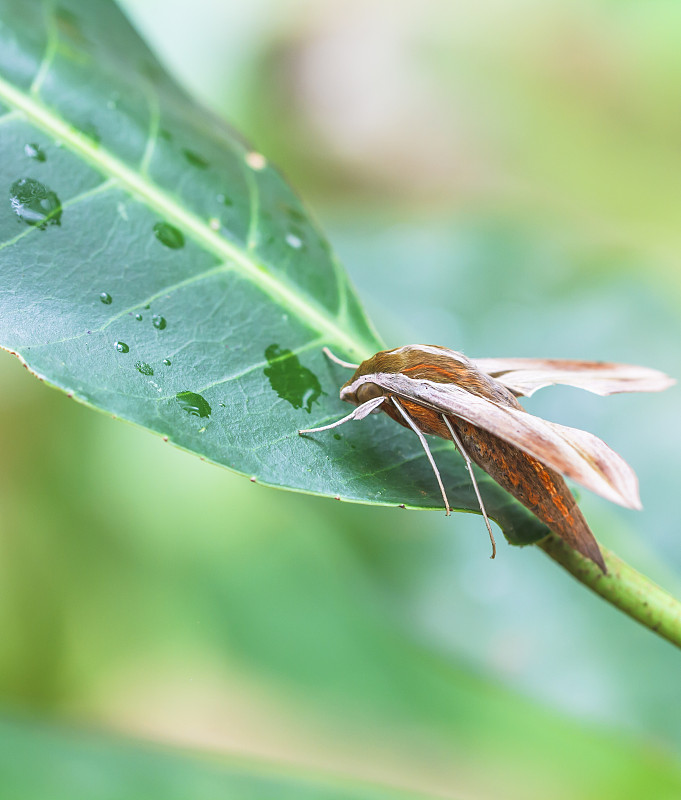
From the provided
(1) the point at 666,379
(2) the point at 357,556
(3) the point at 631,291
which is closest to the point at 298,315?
(1) the point at 666,379

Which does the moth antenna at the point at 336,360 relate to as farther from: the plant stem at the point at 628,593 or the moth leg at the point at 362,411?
the plant stem at the point at 628,593

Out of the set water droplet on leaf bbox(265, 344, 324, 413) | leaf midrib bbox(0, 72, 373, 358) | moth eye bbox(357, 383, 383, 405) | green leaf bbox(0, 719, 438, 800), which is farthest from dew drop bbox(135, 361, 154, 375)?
green leaf bbox(0, 719, 438, 800)

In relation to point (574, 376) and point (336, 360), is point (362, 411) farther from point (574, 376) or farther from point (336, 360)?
point (574, 376)

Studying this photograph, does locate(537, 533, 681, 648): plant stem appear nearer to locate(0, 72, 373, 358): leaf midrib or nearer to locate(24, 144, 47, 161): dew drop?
locate(0, 72, 373, 358): leaf midrib

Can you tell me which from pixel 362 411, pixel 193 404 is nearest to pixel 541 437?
pixel 362 411

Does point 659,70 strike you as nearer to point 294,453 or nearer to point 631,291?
point 631,291

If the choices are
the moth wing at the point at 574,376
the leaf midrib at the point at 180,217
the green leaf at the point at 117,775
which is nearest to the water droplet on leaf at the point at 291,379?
the leaf midrib at the point at 180,217

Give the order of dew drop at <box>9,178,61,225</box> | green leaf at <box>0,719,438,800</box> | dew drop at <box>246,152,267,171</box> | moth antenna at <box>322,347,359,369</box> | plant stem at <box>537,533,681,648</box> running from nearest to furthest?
1. plant stem at <box>537,533,681,648</box>
2. dew drop at <box>9,178,61,225</box>
3. moth antenna at <box>322,347,359,369</box>
4. dew drop at <box>246,152,267,171</box>
5. green leaf at <box>0,719,438,800</box>
